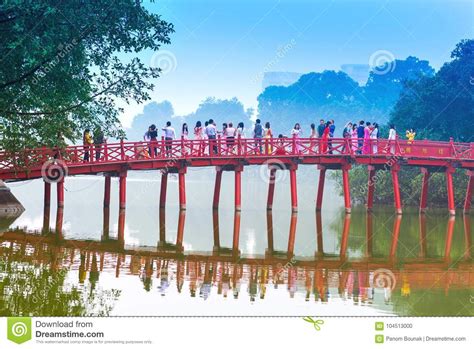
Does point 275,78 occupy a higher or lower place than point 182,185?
higher

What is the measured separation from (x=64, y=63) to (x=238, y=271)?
23.8 feet

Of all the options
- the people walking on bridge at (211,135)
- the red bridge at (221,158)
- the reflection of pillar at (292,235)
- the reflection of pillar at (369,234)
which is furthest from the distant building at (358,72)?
the reflection of pillar at (292,235)

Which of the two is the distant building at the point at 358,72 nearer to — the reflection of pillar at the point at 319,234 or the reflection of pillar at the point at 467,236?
the reflection of pillar at the point at 467,236

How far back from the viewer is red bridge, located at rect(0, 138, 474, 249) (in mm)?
27500

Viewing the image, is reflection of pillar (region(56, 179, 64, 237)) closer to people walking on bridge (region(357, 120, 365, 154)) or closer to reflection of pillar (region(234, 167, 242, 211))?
reflection of pillar (region(234, 167, 242, 211))

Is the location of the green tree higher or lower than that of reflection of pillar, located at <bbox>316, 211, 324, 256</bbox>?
higher

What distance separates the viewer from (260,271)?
624 inches

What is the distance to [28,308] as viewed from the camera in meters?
11.0

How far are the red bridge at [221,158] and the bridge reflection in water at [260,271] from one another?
6.23 metres

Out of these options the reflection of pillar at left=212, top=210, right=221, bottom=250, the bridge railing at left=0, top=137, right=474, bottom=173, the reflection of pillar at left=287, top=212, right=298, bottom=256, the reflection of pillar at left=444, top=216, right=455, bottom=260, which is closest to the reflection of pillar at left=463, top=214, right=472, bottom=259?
the reflection of pillar at left=444, top=216, right=455, bottom=260

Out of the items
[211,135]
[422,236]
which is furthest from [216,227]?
[422,236]

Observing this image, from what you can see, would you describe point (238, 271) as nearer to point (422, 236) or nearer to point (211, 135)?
point (422, 236)
